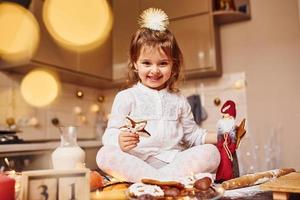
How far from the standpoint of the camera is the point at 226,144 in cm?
76

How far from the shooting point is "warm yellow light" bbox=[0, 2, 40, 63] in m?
1.44

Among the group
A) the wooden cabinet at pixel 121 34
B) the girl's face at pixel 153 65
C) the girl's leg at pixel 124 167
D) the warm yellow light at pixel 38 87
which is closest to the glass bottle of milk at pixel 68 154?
the girl's leg at pixel 124 167

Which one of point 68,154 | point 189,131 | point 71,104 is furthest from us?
point 71,104

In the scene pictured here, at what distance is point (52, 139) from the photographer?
1.79 metres

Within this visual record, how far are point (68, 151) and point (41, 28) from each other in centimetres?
104

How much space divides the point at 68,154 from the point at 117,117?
0.25 m

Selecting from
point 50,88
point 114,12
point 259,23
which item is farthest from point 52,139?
point 259,23

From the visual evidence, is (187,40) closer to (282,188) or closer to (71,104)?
(71,104)

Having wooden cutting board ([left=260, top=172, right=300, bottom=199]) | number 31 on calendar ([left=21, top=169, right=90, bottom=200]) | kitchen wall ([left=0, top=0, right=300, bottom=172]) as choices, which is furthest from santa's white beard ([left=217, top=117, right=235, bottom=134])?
kitchen wall ([left=0, top=0, right=300, bottom=172])

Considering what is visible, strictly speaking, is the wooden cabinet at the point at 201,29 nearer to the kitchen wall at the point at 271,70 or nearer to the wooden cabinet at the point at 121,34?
the kitchen wall at the point at 271,70

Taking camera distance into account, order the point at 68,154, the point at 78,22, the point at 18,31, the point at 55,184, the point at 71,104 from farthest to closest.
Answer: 1. the point at 71,104
2. the point at 78,22
3. the point at 18,31
4. the point at 68,154
5. the point at 55,184

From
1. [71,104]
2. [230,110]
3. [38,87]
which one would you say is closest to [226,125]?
[230,110]

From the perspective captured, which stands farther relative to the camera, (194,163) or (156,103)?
(156,103)

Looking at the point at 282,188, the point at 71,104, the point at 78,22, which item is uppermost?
the point at 78,22
